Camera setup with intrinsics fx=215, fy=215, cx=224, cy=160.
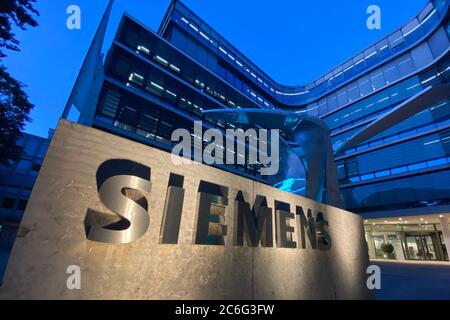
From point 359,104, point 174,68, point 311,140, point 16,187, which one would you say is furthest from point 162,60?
point 359,104

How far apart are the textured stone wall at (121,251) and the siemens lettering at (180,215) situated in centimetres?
10

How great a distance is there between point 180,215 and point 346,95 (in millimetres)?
37295

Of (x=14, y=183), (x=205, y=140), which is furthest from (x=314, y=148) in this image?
(x=14, y=183)

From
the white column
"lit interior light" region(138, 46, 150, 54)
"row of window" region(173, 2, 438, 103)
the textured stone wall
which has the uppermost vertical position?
"row of window" region(173, 2, 438, 103)

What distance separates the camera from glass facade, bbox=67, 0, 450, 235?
59.1 feet

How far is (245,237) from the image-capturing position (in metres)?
4.49

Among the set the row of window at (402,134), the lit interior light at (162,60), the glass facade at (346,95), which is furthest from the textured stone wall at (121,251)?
the row of window at (402,134)

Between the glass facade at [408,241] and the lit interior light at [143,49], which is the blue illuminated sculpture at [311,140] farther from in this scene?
the glass facade at [408,241]

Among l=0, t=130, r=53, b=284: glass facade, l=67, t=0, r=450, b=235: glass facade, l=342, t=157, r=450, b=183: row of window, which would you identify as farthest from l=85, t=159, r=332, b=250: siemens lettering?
l=0, t=130, r=53, b=284: glass facade

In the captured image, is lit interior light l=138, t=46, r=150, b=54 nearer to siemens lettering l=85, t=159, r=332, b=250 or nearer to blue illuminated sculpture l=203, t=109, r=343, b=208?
blue illuminated sculpture l=203, t=109, r=343, b=208

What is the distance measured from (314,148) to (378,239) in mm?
23258

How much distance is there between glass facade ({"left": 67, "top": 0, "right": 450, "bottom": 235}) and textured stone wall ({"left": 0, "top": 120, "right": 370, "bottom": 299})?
866 cm

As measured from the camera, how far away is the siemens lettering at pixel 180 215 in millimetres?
2934

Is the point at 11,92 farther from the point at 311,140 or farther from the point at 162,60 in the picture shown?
the point at 311,140
